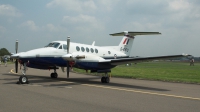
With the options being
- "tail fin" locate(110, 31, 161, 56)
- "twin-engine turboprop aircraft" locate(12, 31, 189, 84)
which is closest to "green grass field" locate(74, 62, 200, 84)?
"tail fin" locate(110, 31, 161, 56)

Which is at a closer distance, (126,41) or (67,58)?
(67,58)

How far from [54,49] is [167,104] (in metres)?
9.20

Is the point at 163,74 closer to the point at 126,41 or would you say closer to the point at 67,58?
the point at 126,41

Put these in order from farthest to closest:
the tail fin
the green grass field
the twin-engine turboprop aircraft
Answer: the tail fin < the green grass field < the twin-engine turboprop aircraft

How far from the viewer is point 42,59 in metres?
14.5

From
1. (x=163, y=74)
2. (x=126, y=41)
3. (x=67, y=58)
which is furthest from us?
(x=163, y=74)

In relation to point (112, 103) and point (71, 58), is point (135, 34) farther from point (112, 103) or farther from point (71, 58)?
point (112, 103)

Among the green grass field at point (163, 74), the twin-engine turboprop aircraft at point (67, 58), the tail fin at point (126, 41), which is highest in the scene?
the tail fin at point (126, 41)

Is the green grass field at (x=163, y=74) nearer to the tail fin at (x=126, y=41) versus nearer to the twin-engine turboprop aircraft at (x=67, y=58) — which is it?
the tail fin at (x=126, y=41)

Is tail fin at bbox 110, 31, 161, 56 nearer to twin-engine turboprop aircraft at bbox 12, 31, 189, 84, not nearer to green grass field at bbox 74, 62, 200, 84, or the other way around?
green grass field at bbox 74, 62, 200, 84

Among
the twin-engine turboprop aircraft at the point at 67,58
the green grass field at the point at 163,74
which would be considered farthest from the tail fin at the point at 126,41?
the twin-engine turboprop aircraft at the point at 67,58

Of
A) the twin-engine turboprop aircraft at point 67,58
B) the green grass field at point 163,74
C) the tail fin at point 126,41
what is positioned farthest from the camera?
the tail fin at point 126,41

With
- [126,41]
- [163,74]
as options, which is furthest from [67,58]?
[163,74]

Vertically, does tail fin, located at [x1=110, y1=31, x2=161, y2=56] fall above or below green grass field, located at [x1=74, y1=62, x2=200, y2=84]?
above
